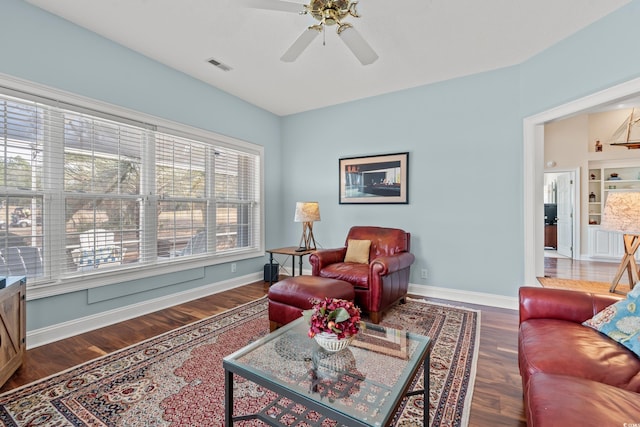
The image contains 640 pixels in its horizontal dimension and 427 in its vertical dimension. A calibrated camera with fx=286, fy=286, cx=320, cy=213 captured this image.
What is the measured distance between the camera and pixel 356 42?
2.12 meters

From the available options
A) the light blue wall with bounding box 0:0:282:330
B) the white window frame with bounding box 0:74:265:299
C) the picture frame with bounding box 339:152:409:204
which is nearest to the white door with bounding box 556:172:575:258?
the picture frame with bounding box 339:152:409:204

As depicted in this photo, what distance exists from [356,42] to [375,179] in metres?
2.28

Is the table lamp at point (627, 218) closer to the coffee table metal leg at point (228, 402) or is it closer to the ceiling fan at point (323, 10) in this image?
the ceiling fan at point (323, 10)

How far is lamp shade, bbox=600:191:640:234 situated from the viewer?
7.29 ft

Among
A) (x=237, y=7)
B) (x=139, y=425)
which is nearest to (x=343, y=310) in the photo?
(x=139, y=425)

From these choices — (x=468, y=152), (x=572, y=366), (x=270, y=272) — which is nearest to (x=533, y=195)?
(x=468, y=152)

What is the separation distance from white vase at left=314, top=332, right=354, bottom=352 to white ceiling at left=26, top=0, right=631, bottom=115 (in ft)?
8.13

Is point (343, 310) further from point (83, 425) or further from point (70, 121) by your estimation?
point (70, 121)

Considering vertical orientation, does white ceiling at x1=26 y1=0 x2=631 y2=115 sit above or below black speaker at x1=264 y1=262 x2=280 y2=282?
above

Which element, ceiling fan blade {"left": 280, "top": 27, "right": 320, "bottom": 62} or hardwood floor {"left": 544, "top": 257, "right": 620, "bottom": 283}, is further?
hardwood floor {"left": 544, "top": 257, "right": 620, "bottom": 283}

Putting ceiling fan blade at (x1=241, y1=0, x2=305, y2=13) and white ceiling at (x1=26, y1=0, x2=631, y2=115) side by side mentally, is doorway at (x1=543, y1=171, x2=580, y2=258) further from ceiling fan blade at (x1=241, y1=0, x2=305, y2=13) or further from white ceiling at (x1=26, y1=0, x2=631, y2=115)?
ceiling fan blade at (x1=241, y1=0, x2=305, y2=13)

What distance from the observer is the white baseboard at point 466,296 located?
11.0ft

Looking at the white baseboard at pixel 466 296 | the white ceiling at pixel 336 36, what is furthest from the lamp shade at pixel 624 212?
the white ceiling at pixel 336 36

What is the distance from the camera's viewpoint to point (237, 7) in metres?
2.37
